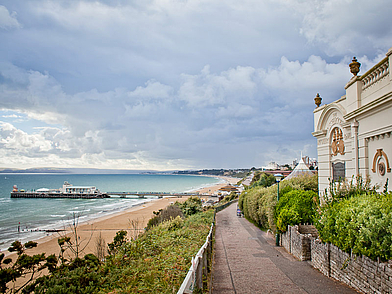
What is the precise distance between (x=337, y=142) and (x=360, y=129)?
6.47 ft

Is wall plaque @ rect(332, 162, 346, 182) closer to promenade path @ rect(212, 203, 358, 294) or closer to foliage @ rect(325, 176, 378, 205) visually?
foliage @ rect(325, 176, 378, 205)

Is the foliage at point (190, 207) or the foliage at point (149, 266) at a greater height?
the foliage at point (149, 266)

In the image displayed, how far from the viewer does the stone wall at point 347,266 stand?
615 cm

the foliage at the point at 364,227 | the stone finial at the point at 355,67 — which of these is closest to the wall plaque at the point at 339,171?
the foliage at the point at 364,227

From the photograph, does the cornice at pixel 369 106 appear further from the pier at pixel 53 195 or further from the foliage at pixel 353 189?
the pier at pixel 53 195

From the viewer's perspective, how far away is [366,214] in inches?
270

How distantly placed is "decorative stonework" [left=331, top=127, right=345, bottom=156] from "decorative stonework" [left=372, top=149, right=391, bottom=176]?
217 centimetres

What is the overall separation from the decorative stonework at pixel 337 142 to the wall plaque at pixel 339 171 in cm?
54

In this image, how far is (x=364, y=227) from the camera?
22.0 ft

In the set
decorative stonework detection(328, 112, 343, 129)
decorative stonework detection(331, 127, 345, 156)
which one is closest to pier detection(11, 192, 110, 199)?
decorative stonework detection(328, 112, 343, 129)

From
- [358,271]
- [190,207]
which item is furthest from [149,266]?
[190,207]

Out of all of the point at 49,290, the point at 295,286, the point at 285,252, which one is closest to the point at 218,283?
the point at 295,286

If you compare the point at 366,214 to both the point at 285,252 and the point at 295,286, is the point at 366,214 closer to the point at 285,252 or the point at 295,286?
the point at 295,286

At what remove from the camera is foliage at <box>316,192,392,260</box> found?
6.28 metres
